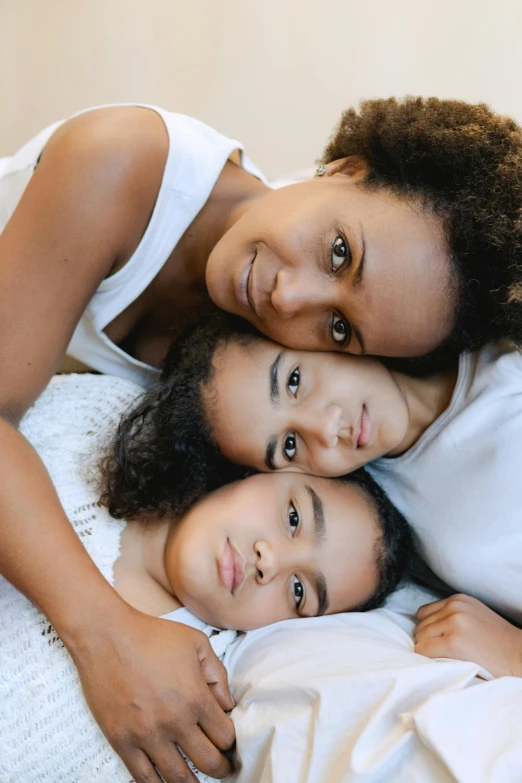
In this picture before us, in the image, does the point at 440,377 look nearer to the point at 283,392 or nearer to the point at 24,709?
the point at 283,392

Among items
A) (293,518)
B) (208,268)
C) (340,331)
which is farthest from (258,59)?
(293,518)

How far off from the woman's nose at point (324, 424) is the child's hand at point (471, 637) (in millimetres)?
301

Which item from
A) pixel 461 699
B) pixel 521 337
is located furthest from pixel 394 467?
pixel 461 699

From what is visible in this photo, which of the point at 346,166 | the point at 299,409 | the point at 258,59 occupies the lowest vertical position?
the point at 299,409

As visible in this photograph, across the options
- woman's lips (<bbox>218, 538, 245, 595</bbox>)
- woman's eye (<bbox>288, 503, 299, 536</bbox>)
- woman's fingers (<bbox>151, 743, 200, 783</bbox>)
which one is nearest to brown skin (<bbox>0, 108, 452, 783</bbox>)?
woman's fingers (<bbox>151, 743, 200, 783</bbox>)

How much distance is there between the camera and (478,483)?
1050 millimetres

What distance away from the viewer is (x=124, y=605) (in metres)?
0.91

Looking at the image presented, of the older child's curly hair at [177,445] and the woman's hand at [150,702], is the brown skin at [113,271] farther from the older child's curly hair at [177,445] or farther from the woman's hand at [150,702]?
the older child's curly hair at [177,445]

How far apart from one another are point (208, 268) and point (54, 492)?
0.41 m

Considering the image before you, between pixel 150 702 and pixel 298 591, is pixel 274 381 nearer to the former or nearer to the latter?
pixel 298 591

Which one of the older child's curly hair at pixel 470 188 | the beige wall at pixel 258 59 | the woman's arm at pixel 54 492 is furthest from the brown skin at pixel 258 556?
the beige wall at pixel 258 59

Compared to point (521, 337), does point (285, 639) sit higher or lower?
lower

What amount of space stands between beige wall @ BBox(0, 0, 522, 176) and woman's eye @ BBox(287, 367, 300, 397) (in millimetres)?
1062

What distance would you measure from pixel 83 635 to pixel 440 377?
2.31 ft
